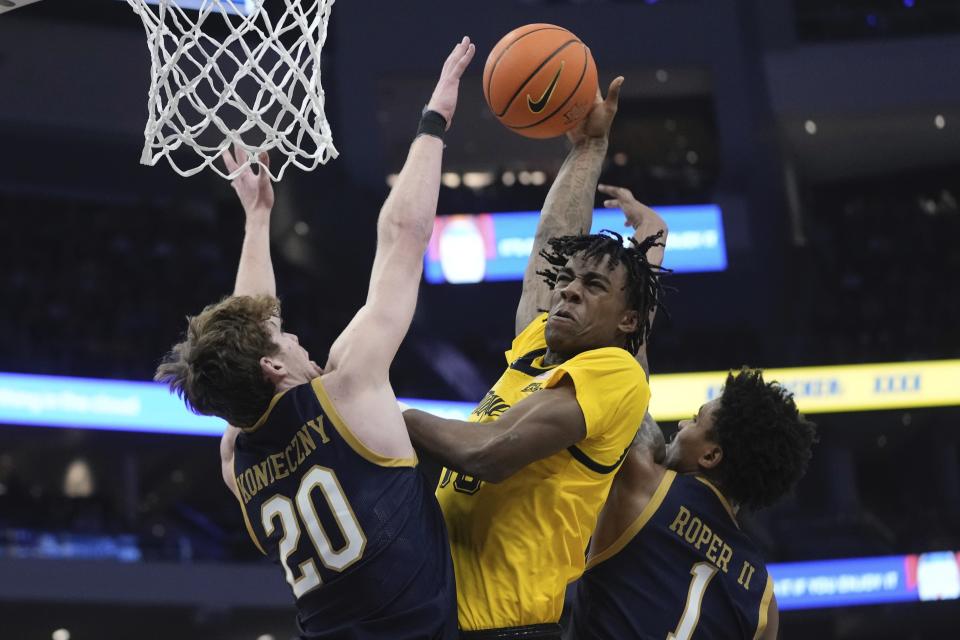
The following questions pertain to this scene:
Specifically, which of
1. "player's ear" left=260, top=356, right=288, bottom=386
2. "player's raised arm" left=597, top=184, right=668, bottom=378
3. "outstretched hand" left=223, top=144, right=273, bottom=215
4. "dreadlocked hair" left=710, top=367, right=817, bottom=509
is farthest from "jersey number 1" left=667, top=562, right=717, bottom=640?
"outstretched hand" left=223, top=144, right=273, bottom=215

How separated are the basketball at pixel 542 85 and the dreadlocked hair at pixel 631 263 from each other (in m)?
0.56

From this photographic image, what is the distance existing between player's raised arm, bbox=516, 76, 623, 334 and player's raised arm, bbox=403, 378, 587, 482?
2.76 ft

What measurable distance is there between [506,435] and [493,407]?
40 cm

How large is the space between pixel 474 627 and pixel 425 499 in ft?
1.14

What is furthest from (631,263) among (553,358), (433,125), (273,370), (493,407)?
(273,370)

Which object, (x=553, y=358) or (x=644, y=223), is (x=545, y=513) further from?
(x=644, y=223)

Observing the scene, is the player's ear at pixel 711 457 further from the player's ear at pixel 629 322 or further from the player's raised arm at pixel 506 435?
the player's raised arm at pixel 506 435

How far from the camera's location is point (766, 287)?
14719 mm

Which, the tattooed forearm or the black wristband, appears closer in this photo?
the black wristband

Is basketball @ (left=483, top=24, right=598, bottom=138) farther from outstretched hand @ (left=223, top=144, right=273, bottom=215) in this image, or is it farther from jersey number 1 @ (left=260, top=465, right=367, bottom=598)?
jersey number 1 @ (left=260, top=465, right=367, bottom=598)

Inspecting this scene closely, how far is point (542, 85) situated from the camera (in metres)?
3.93

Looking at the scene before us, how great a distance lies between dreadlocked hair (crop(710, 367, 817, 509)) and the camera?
365 centimetres

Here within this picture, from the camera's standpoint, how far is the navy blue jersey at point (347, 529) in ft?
9.47

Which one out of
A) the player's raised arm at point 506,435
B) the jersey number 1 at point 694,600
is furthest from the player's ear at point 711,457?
the player's raised arm at point 506,435
